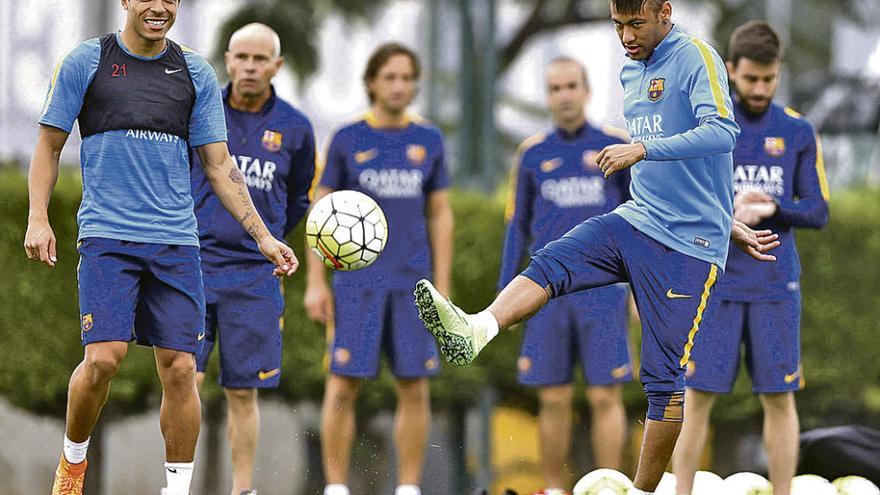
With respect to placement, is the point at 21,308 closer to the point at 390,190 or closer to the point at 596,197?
the point at 390,190

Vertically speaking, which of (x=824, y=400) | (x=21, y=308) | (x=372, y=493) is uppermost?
(x=21, y=308)

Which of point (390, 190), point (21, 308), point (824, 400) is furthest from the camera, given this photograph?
point (824, 400)

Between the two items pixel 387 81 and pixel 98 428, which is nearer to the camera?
pixel 387 81

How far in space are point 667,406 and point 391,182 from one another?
275 centimetres

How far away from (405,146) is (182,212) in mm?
2454

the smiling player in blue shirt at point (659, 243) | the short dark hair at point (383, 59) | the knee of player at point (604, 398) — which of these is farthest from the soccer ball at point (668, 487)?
the short dark hair at point (383, 59)

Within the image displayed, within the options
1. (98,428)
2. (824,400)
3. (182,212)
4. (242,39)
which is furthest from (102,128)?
(824,400)

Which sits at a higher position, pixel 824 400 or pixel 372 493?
pixel 824 400

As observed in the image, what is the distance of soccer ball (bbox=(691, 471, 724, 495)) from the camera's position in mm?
7273

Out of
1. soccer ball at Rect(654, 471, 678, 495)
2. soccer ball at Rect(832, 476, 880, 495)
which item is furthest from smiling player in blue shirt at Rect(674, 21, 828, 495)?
soccer ball at Rect(832, 476, 880, 495)

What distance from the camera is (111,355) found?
5.74 metres

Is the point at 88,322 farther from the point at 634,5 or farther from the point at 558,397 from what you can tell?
the point at 558,397

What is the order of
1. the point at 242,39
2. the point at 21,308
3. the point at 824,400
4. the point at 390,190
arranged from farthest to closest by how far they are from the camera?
the point at 824,400 → the point at 21,308 → the point at 390,190 → the point at 242,39

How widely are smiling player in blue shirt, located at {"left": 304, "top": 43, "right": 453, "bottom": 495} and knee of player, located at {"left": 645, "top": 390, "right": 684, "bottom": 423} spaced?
92.1 inches
